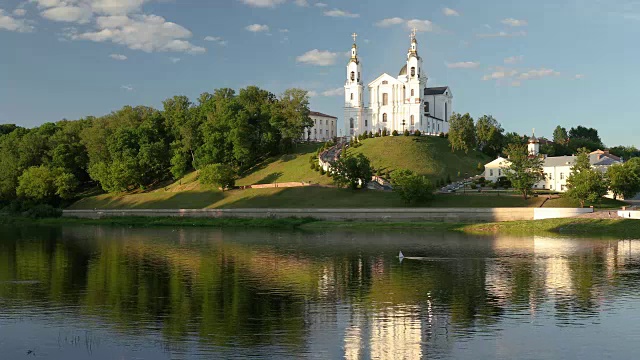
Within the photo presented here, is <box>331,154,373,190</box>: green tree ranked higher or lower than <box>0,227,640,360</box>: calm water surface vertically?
higher

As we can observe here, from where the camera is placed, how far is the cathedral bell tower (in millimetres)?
144875

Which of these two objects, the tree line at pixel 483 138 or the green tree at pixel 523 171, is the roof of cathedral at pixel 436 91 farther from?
the green tree at pixel 523 171

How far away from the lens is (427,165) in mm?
107750

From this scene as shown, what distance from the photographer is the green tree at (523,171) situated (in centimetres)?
8569

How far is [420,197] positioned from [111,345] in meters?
61.7

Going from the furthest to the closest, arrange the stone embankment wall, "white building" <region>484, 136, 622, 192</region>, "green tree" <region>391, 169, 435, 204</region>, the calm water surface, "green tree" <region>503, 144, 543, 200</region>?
1. "white building" <region>484, 136, 622, 192</region>
2. "green tree" <region>503, 144, 543, 200</region>
3. "green tree" <region>391, 169, 435, 204</region>
4. the stone embankment wall
5. the calm water surface

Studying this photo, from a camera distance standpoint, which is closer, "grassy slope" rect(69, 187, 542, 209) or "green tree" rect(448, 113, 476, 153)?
"grassy slope" rect(69, 187, 542, 209)

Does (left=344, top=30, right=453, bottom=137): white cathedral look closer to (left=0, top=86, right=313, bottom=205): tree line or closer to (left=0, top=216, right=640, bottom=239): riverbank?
(left=0, top=86, right=313, bottom=205): tree line

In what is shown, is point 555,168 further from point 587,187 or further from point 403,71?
point 403,71

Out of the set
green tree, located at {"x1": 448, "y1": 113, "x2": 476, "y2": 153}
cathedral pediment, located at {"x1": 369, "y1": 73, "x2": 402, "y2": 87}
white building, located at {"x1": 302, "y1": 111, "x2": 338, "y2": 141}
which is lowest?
green tree, located at {"x1": 448, "y1": 113, "x2": 476, "y2": 153}

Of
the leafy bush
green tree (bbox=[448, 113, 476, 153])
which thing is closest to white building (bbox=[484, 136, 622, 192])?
green tree (bbox=[448, 113, 476, 153])

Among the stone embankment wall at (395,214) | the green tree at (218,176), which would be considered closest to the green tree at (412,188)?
the stone embankment wall at (395,214)

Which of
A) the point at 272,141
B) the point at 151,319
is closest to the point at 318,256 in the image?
the point at 151,319

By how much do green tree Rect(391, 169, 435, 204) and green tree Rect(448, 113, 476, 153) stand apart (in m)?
33.8
